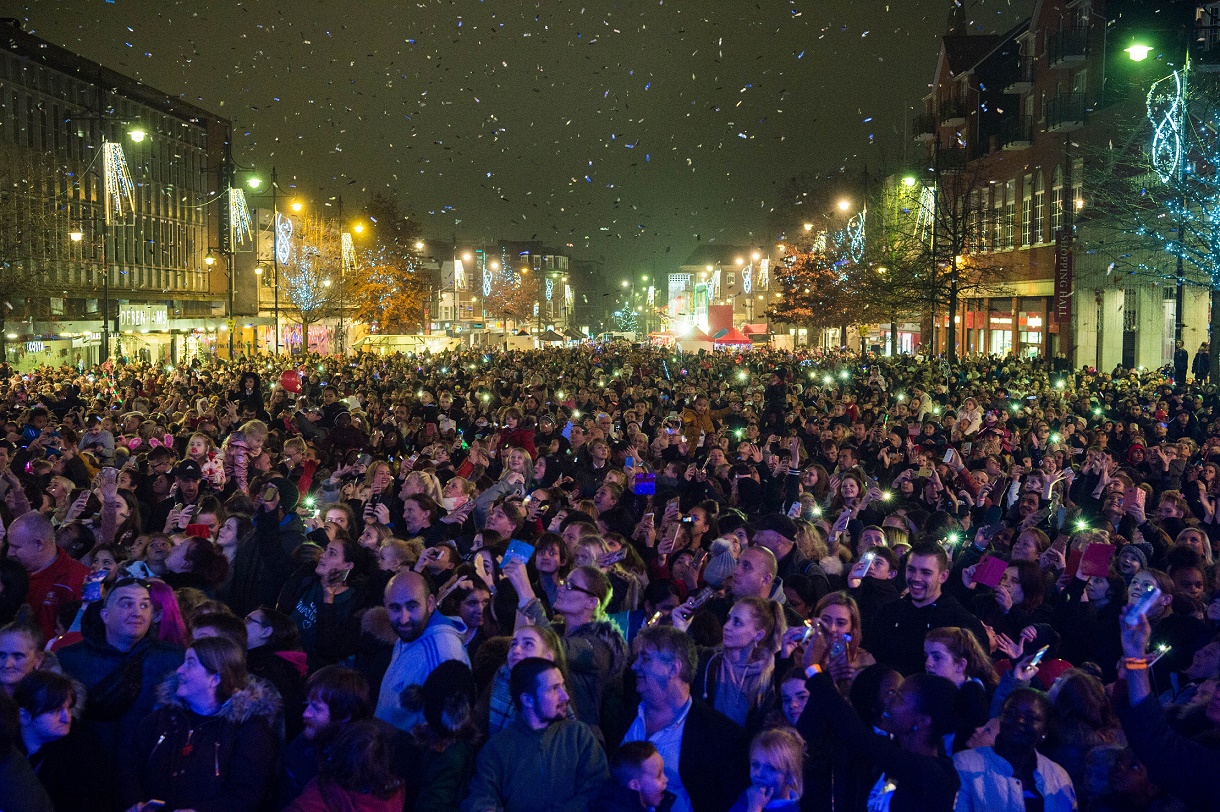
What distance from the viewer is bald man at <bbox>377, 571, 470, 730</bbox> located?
5.08 m

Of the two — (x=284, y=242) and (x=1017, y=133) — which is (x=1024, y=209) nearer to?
(x=1017, y=133)

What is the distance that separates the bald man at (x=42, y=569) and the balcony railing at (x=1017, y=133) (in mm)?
44137

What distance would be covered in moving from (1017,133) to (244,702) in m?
46.2

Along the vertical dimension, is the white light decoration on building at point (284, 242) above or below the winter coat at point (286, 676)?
above

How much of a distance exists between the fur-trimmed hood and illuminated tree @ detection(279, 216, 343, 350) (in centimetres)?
5200

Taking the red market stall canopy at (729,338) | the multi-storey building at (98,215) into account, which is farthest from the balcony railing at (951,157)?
the multi-storey building at (98,215)

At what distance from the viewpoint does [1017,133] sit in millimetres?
45938

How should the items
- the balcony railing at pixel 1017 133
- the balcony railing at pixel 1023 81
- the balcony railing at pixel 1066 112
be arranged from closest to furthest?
the balcony railing at pixel 1066 112
the balcony railing at pixel 1017 133
the balcony railing at pixel 1023 81

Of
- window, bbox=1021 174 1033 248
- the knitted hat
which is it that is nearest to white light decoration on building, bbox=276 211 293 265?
window, bbox=1021 174 1033 248

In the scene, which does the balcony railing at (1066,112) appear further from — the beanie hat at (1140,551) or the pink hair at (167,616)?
the pink hair at (167,616)

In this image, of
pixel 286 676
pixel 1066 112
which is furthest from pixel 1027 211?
pixel 286 676

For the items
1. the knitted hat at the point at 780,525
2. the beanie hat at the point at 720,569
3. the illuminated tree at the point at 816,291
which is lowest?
the beanie hat at the point at 720,569

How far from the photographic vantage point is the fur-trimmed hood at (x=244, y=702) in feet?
15.0

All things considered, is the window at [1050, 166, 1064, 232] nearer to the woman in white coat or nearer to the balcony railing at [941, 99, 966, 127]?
the balcony railing at [941, 99, 966, 127]
